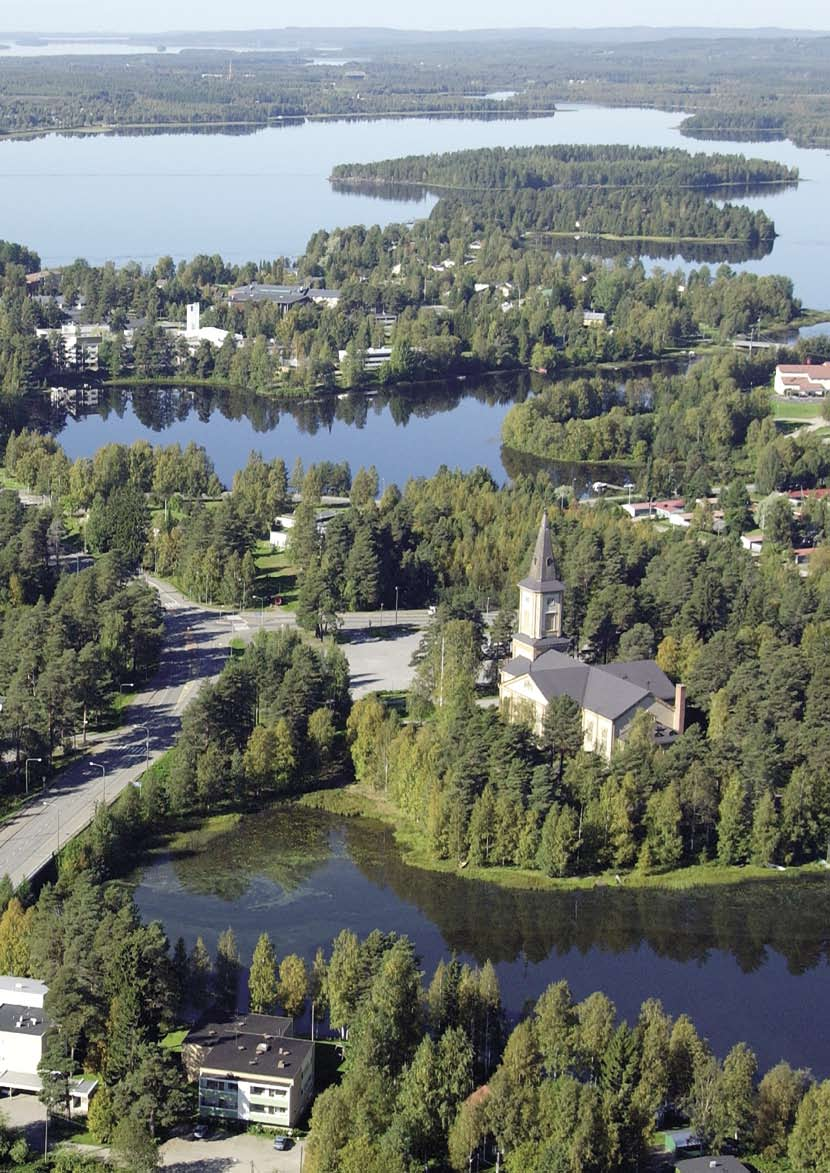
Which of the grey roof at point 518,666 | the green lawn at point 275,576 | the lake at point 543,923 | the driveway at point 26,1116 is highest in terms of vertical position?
the grey roof at point 518,666

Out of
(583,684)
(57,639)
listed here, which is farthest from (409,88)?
(583,684)

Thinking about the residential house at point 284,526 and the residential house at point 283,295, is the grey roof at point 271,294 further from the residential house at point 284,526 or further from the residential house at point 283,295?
the residential house at point 284,526

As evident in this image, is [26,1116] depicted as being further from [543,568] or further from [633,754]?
[543,568]

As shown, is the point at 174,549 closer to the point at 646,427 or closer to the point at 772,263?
the point at 646,427

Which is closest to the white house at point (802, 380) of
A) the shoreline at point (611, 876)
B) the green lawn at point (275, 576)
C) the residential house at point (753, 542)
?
the residential house at point (753, 542)

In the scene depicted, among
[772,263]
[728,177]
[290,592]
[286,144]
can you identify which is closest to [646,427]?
[290,592]

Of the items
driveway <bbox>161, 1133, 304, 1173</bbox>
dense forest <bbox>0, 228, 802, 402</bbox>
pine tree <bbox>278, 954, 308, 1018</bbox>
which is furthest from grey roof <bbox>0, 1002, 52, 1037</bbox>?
dense forest <bbox>0, 228, 802, 402</bbox>
